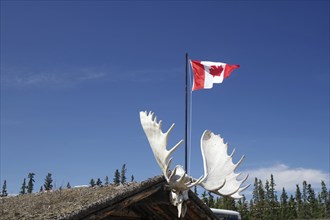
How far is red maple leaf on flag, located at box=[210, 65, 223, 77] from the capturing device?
1209cm

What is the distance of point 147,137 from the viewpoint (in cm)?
838

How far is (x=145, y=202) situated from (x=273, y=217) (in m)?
74.8

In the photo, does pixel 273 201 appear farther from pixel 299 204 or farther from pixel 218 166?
pixel 218 166

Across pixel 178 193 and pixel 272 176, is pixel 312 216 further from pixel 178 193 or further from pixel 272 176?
pixel 178 193

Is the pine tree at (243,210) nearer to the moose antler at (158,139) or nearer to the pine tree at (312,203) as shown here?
the pine tree at (312,203)

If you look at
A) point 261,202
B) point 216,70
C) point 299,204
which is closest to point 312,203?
point 299,204

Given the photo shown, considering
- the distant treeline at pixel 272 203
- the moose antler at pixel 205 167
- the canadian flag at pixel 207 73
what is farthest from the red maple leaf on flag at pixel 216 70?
the distant treeline at pixel 272 203

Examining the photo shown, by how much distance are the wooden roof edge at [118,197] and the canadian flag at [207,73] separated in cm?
427

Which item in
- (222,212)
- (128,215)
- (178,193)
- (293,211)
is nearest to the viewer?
(178,193)

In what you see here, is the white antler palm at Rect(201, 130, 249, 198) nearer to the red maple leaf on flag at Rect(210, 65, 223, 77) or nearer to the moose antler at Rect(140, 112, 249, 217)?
the moose antler at Rect(140, 112, 249, 217)

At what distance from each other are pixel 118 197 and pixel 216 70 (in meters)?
5.51

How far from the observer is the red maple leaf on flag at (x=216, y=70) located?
12.1 metres

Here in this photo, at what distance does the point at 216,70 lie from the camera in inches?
477

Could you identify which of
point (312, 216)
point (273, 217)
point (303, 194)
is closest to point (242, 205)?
point (273, 217)
